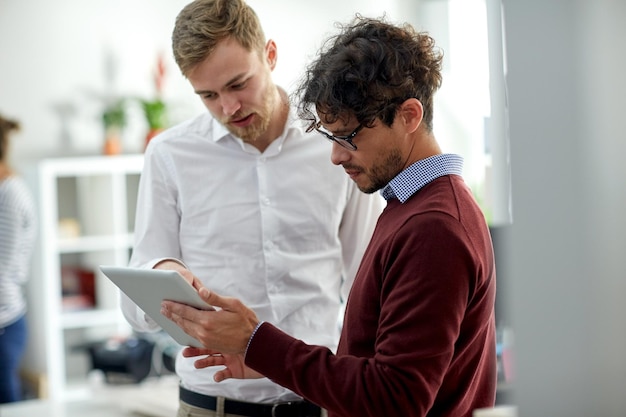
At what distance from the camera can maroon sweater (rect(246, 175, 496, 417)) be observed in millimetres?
1311

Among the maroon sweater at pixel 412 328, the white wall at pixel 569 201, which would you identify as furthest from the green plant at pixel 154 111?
the white wall at pixel 569 201

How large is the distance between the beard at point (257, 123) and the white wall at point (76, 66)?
4435mm

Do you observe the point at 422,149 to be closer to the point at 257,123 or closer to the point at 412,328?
the point at 412,328

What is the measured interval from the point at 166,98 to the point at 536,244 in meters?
5.92

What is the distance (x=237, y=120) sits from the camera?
6.36 feet

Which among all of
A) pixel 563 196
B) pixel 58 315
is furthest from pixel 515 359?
pixel 58 315

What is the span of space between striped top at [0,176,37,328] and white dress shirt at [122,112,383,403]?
10.4 ft

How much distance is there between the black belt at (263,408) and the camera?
187 cm

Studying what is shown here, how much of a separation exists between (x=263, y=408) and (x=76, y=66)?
16.0 ft

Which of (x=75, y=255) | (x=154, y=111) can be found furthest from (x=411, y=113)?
(x=75, y=255)

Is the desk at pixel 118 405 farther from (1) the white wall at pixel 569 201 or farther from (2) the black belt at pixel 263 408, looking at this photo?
(1) the white wall at pixel 569 201

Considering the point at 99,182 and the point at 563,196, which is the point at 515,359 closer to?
the point at 563,196

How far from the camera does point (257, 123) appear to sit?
1.96 meters

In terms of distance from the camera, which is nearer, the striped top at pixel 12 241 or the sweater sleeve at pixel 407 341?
the sweater sleeve at pixel 407 341
